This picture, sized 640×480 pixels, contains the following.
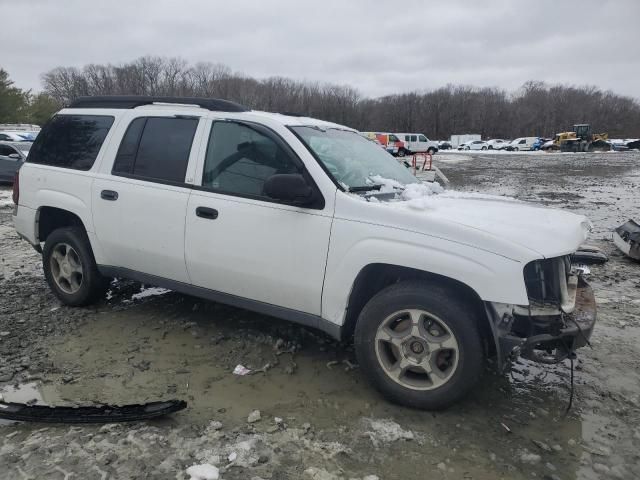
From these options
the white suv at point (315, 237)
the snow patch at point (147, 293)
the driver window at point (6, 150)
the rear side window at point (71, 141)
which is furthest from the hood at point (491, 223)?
the driver window at point (6, 150)

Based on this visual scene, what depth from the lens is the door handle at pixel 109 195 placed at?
166 inches

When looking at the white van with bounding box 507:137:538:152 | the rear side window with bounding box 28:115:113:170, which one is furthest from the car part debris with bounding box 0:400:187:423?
the white van with bounding box 507:137:538:152

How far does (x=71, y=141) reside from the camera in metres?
4.68

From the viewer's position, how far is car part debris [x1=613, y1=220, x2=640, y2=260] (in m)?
6.99

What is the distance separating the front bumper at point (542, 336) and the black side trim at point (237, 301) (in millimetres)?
1061

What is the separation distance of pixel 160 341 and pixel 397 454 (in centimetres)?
231

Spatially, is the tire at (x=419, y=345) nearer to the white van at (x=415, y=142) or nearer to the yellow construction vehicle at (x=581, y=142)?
the white van at (x=415, y=142)

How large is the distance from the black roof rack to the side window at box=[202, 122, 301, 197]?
17cm

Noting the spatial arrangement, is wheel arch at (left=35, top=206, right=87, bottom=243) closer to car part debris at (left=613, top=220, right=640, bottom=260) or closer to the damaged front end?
the damaged front end

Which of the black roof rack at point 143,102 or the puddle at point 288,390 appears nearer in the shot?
the puddle at point 288,390

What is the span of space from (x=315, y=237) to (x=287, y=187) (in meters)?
0.39

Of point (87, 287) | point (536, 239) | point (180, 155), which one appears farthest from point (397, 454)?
point (87, 287)

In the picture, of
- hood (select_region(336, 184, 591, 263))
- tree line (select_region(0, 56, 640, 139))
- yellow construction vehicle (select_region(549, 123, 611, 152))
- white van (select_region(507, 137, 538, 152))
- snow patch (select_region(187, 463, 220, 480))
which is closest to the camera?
snow patch (select_region(187, 463, 220, 480))

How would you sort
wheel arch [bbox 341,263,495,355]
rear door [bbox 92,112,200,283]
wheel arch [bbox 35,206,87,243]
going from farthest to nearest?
wheel arch [bbox 35,206,87,243], rear door [bbox 92,112,200,283], wheel arch [bbox 341,263,495,355]
